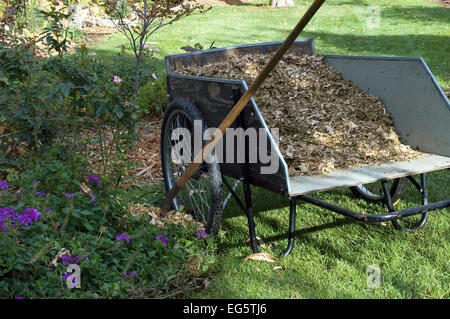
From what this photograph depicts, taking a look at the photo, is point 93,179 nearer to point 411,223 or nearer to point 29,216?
point 29,216

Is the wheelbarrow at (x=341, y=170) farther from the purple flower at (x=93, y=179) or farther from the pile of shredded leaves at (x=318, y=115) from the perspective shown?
the purple flower at (x=93, y=179)

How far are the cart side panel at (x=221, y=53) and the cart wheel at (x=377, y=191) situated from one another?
1131mm

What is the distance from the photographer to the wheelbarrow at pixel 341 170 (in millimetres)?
2842

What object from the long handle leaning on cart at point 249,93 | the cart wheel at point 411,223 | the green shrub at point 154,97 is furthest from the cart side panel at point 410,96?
the green shrub at point 154,97

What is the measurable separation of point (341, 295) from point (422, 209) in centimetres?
60

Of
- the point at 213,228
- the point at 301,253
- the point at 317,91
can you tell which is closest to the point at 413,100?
the point at 317,91

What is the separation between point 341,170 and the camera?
315 cm

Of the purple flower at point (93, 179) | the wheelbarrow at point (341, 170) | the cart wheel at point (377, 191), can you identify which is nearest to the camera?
the wheelbarrow at point (341, 170)

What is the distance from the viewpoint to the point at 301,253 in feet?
11.1

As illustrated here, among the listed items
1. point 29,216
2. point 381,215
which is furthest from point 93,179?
point 381,215

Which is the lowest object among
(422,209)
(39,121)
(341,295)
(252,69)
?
(341,295)

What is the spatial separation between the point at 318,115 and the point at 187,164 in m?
0.96
